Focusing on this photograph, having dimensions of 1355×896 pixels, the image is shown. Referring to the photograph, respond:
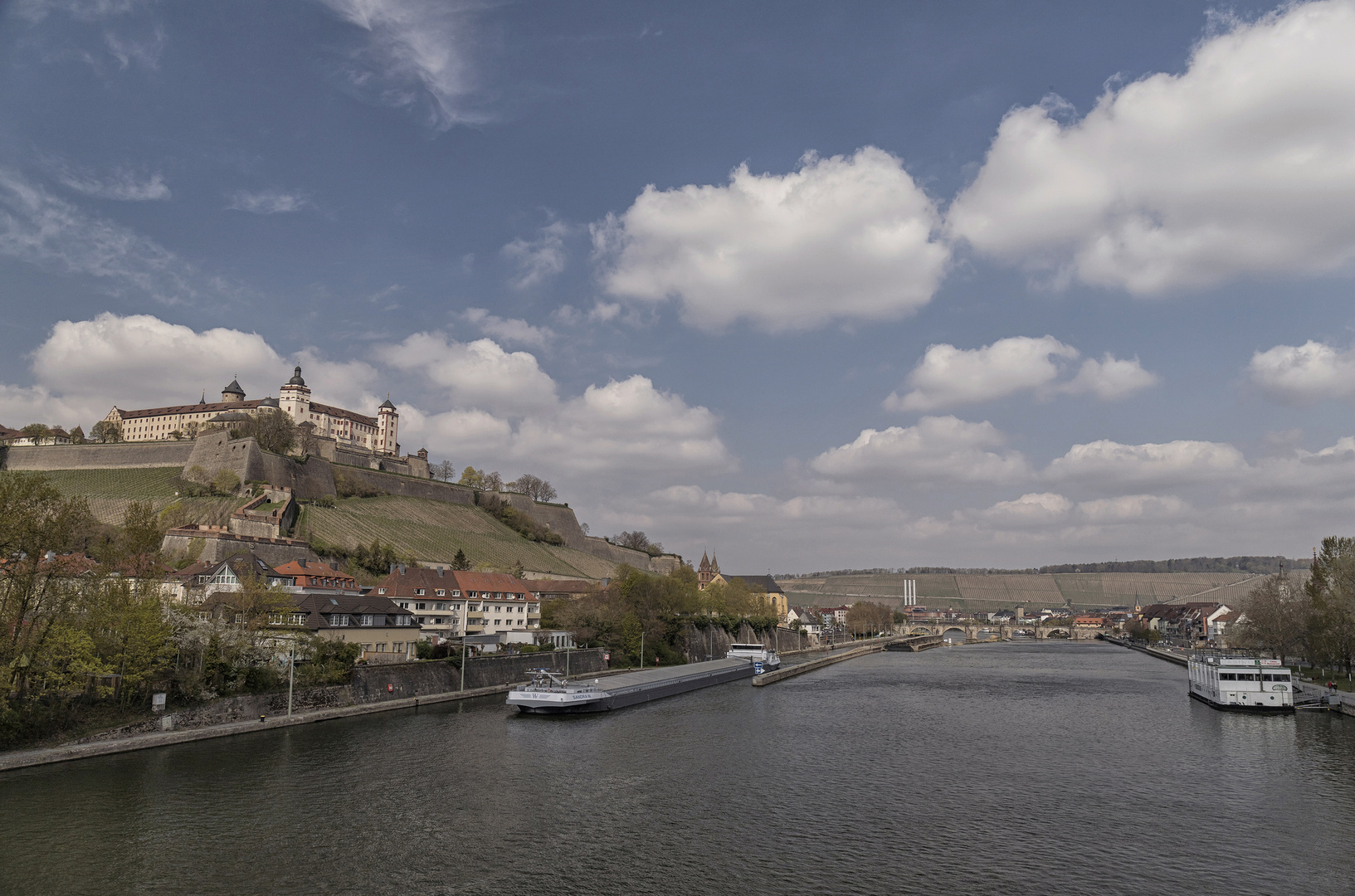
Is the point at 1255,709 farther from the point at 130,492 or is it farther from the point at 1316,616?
the point at 130,492

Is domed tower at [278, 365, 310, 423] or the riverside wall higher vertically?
domed tower at [278, 365, 310, 423]

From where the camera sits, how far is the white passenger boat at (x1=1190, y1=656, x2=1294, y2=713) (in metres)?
53.5

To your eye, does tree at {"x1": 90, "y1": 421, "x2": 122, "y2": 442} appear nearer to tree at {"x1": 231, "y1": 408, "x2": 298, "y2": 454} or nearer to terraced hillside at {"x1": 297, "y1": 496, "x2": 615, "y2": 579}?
tree at {"x1": 231, "y1": 408, "x2": 298, "y2": 454}

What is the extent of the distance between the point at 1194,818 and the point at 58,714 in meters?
46.5

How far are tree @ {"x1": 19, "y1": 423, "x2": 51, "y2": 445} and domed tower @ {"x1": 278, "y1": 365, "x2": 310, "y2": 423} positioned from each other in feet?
117

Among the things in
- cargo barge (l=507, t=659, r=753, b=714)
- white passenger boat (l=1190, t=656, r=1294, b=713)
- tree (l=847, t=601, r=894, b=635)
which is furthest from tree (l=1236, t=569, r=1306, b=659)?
tree (l=847, t=601, r=894, b=635)

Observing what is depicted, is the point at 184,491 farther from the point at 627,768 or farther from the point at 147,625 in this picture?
the point at 627,768

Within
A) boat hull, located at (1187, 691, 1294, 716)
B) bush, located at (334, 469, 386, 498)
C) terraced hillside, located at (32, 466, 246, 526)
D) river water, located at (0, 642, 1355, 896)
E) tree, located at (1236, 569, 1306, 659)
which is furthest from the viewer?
bush, located at (334, 469, 386, 498)

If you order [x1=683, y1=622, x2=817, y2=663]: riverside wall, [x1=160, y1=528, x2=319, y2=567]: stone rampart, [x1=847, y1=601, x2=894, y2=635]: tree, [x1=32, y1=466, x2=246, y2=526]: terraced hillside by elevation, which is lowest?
[x1=847, y1=601, x2=894, y2=635]: tree

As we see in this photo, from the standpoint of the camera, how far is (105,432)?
139875 mm

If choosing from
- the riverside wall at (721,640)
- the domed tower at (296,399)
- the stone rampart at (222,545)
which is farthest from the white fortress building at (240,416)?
the riverside wall at (721,640)

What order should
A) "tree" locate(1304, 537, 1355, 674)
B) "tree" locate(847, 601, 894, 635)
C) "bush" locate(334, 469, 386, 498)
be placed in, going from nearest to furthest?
"tree" locate(1304, 537, 1355, 674) → "bush" locate(334, 469, 386, 498) → "tree" locate(847, 601, 894, 635)

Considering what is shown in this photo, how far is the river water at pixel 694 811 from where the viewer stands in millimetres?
22531

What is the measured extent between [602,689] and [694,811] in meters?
28.8
